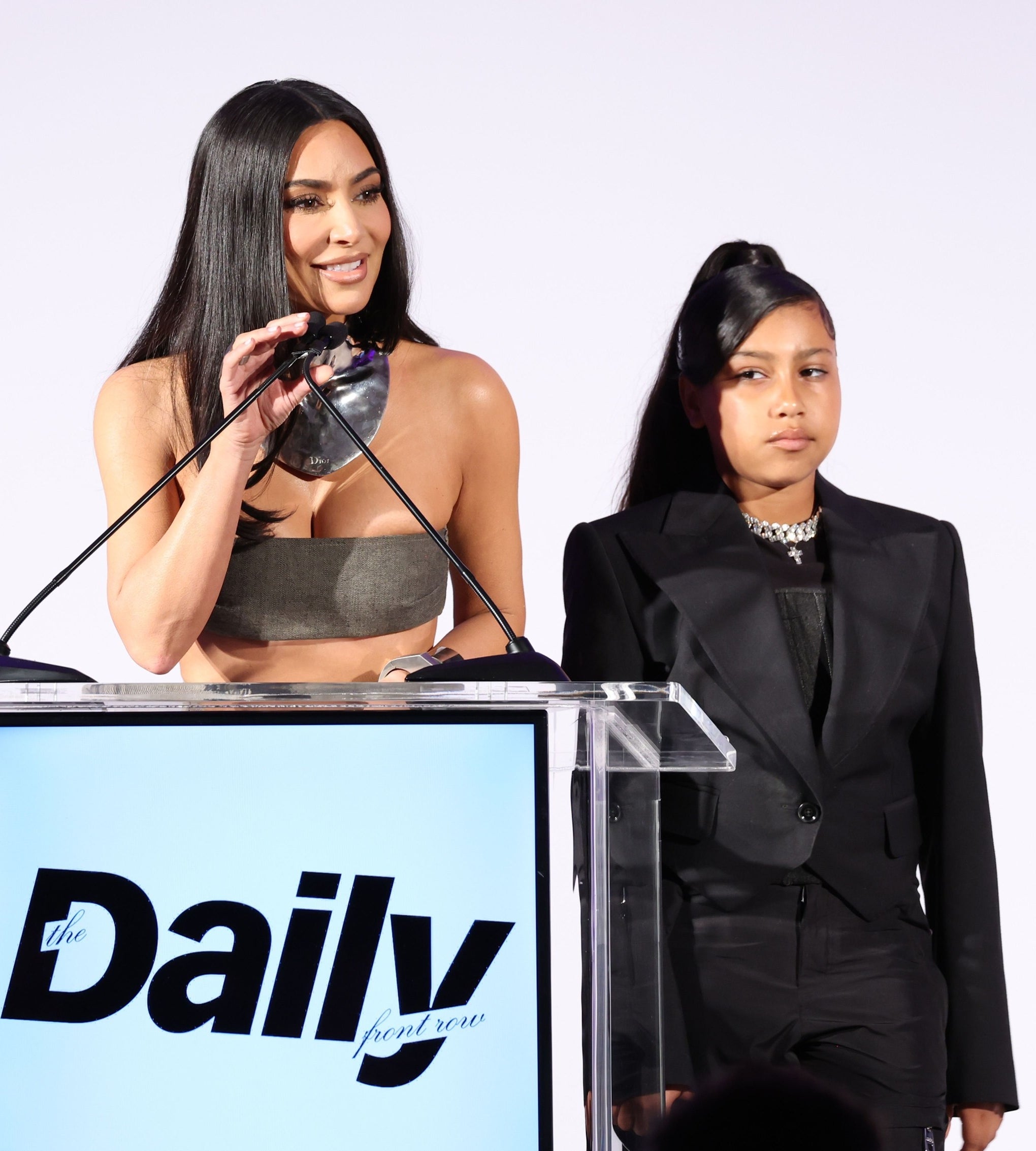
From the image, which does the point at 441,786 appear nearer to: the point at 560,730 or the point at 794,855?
the point at 560,730

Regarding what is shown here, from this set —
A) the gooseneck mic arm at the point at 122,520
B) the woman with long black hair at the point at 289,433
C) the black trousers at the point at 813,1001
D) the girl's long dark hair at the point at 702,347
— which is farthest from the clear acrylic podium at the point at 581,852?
the girl's long dark hair at the point at 702,347

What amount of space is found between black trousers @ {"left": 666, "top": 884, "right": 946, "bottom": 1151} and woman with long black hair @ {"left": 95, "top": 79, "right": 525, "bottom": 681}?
382mm

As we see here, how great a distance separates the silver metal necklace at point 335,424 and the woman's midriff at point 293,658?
0.18 m

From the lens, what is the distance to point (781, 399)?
154 cm

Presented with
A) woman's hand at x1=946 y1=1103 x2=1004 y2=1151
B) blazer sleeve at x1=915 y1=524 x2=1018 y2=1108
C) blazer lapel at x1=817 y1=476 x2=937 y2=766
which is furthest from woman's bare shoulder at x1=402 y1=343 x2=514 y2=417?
woman's hand at x1=946 y1=1103 x2=1004 y2=1151

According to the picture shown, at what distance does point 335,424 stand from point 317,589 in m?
0.18

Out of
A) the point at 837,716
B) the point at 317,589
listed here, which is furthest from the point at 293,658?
the point at 837,716

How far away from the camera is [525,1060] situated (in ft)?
3.34

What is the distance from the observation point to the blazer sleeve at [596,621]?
5.00 feet

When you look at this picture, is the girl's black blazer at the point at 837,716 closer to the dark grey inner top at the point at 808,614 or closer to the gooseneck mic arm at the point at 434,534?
the dark grey inner top at the point at 808,614

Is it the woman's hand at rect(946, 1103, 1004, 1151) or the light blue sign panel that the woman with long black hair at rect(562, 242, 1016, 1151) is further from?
the light blue sign panel

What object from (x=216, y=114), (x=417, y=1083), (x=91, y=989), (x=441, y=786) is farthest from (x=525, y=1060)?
(x=216, y=114)

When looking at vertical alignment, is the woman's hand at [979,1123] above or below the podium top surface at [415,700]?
below

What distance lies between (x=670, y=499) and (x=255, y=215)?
518 millimetres
